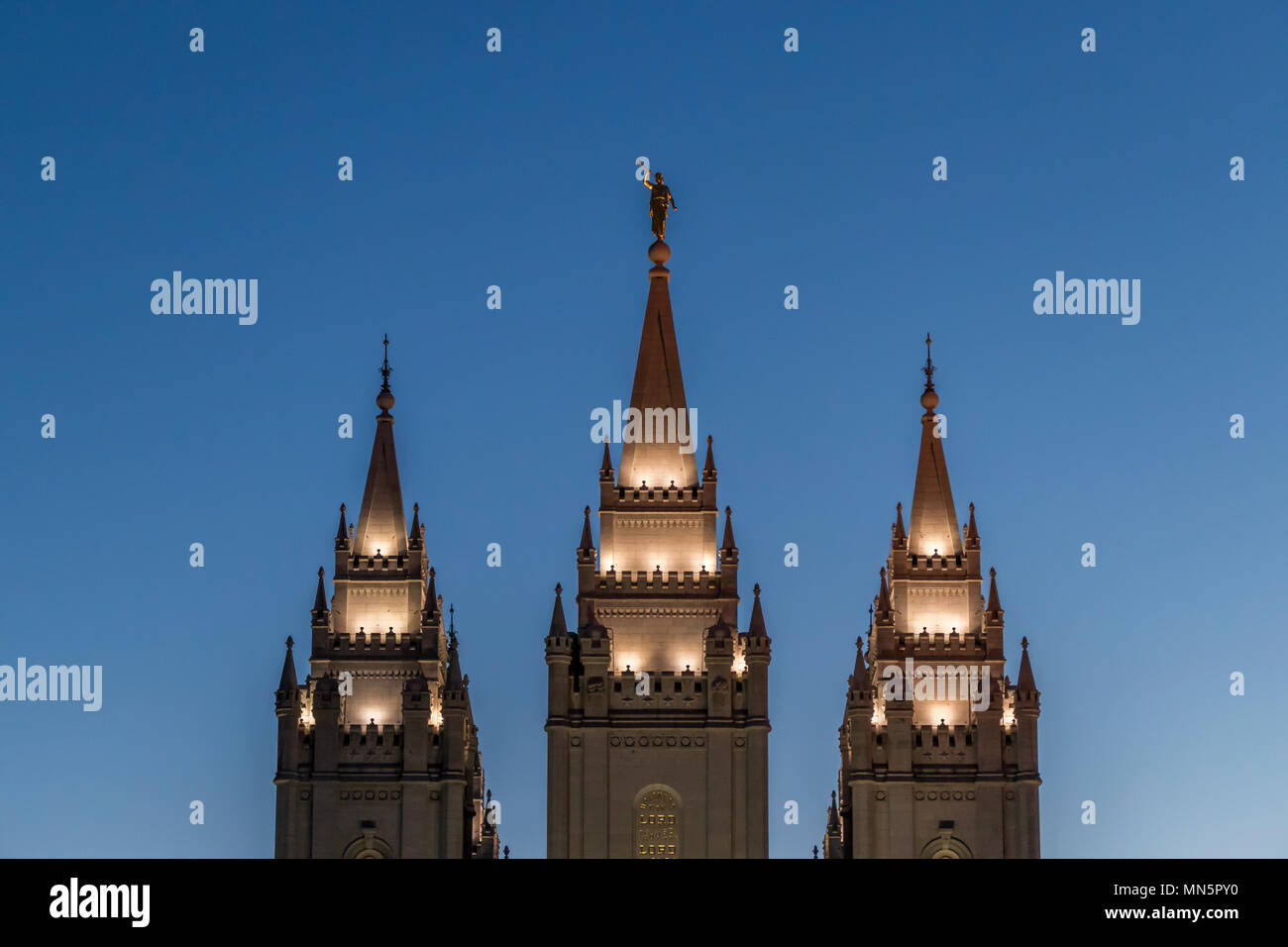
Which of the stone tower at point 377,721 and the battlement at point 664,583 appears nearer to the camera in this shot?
the stone tower at point 377,721

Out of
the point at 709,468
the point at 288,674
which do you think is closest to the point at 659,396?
the point at 709,468

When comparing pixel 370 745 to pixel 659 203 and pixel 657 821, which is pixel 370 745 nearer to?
pixel 657 821

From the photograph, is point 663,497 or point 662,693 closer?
point 662,693

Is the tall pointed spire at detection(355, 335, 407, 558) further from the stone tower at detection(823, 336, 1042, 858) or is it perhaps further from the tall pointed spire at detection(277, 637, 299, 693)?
the stone tower at detection(823, 336, 1042, 858)

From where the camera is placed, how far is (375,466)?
96.5 metres

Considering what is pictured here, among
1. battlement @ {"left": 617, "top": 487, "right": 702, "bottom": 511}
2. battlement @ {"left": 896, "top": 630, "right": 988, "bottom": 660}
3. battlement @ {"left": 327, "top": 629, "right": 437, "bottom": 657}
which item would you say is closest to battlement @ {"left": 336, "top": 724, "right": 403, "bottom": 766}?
battlement @ {"left": 327, "top": 629, "right": 437, "bottom": 657}

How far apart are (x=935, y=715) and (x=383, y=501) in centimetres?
2271

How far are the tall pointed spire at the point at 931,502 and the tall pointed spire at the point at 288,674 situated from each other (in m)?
24.0

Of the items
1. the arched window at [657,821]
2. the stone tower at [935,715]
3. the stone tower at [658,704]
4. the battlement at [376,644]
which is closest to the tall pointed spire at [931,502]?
the stone tower at [935,715]

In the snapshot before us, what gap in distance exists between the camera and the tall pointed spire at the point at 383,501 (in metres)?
95.1

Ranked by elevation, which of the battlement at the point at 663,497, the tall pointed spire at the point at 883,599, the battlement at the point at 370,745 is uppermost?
the battlement at the point at 663,497

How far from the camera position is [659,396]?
314 ft

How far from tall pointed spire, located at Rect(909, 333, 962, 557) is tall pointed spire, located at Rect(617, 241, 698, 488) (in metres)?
8.94

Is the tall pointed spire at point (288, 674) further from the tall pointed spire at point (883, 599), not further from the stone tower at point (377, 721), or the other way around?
the tall pointed spire at point (883, 599)
